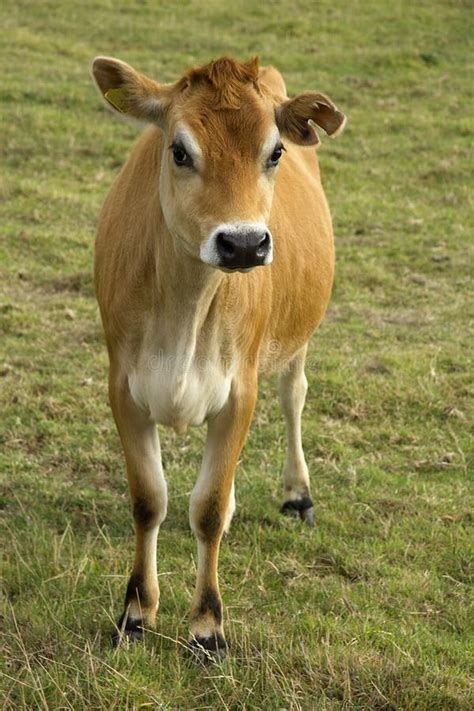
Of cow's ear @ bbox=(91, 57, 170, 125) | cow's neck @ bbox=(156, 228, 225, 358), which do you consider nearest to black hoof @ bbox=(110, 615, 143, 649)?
cow's neck @ bbox=(156, 228, 225, 358)

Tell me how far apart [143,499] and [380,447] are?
7.41ft

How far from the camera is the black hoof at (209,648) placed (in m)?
4.25

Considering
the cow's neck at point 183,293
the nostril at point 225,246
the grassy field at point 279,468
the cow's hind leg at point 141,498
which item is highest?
the nostril at point 225,246

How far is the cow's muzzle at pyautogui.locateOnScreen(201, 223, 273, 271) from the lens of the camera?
11.7ft

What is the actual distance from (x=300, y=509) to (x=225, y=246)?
236 centimetres

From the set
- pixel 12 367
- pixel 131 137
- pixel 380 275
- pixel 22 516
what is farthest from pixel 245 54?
pixel 22 516

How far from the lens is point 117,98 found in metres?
4.14

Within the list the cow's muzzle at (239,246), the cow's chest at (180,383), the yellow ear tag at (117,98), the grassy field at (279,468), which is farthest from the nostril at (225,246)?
the grassy field at (279,468)

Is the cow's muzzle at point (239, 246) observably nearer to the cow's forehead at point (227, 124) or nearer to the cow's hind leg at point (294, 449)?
the cow's forehead at point (227, 124)

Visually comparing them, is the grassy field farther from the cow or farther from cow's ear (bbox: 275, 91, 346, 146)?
cow's ear (bbox: 275, 91, 346, 146)

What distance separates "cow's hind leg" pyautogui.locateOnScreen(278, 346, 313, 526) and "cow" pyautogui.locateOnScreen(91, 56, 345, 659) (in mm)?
984

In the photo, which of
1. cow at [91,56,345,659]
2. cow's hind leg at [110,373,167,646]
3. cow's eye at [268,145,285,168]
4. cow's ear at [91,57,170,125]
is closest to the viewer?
cow at [91,56,345,659]

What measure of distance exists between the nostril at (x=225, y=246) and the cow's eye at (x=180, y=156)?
1.24ft

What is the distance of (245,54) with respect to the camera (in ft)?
51.7
